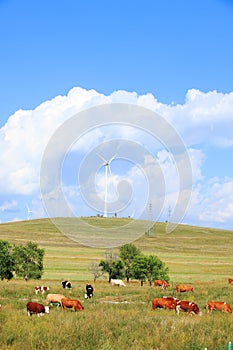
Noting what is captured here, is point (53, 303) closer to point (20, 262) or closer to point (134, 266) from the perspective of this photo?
point (134, 266)

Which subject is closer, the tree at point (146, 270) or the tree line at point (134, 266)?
the tree at point (146, 270)

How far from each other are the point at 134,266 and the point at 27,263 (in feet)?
43.4

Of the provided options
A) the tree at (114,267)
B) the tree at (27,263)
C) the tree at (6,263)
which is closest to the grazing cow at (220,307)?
the tree at (114,267)

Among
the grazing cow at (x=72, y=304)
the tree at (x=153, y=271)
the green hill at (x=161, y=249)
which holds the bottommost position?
the grazing cow at (x=72, y=304)

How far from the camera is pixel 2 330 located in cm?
1439

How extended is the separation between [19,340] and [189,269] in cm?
8034

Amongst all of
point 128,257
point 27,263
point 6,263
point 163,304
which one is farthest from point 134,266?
point 163,304

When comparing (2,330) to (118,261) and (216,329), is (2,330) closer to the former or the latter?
(216,329)

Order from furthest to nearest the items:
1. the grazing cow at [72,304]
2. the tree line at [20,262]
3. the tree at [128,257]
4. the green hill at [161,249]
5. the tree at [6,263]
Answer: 1. the green hill at [161,249]
2. the tree at [128,257]
3. the tree line at [20,262]
4. the tree at [6,263]
5. the grazing cow at [72,304]

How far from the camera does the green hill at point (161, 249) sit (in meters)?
82.1

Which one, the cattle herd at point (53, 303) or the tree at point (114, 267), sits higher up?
the tree at point (114, 267)

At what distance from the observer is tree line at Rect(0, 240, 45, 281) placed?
195ft

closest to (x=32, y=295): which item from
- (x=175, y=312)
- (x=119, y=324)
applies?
(x=175, y=312)

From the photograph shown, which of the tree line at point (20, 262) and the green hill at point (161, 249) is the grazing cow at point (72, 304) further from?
the green hill at point (161, 249)
